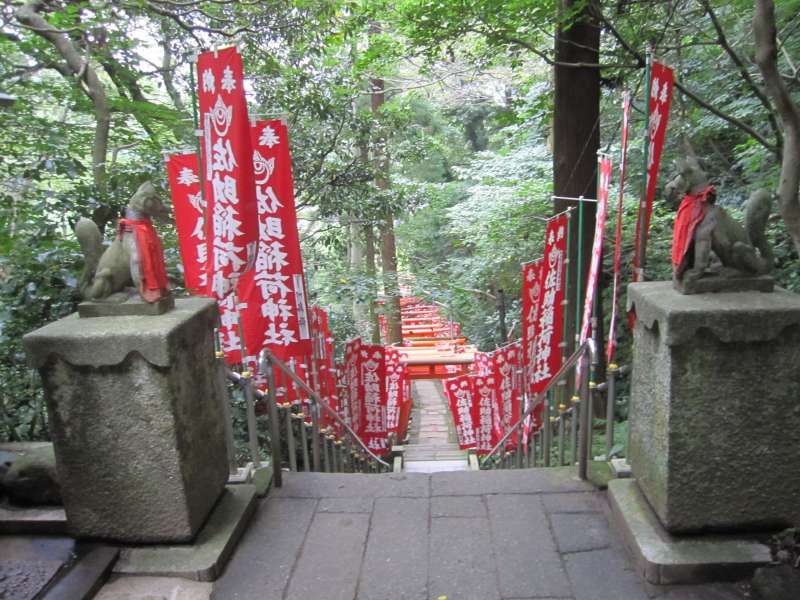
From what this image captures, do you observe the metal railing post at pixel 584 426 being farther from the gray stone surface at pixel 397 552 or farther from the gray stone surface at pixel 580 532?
the gray stone surface at pixel 397 552

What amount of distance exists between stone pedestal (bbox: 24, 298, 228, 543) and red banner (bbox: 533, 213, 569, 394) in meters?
3.84

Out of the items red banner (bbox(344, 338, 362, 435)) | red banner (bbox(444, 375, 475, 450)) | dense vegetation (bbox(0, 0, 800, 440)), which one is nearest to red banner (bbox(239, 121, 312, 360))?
dense vegetation (bbox(0, 0, 800, 440))

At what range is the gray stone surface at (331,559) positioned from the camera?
2982 millimetres

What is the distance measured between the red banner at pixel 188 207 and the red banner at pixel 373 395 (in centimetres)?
484

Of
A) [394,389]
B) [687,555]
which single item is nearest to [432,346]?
[394,389]

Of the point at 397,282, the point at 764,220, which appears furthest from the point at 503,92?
the point at 764,220

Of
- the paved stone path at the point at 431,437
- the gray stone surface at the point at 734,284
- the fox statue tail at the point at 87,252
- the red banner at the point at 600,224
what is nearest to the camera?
the gray stone surface at the point at 734,284

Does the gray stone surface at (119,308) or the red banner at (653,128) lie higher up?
the red banner at (653,128)

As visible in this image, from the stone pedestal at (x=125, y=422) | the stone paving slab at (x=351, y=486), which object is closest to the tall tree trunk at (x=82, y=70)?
the stone pedestal at (x=125, y=422)

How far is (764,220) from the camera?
3.02 metres

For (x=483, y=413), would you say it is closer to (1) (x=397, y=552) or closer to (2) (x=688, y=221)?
(1) (x=397, y=552)

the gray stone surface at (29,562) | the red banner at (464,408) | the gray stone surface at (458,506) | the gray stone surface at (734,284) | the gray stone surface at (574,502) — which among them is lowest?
the red banner at (464,408)

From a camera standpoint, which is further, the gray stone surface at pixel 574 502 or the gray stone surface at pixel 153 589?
the gray stone surface at pixel 574 502

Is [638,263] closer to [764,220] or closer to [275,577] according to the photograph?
[764,220]
